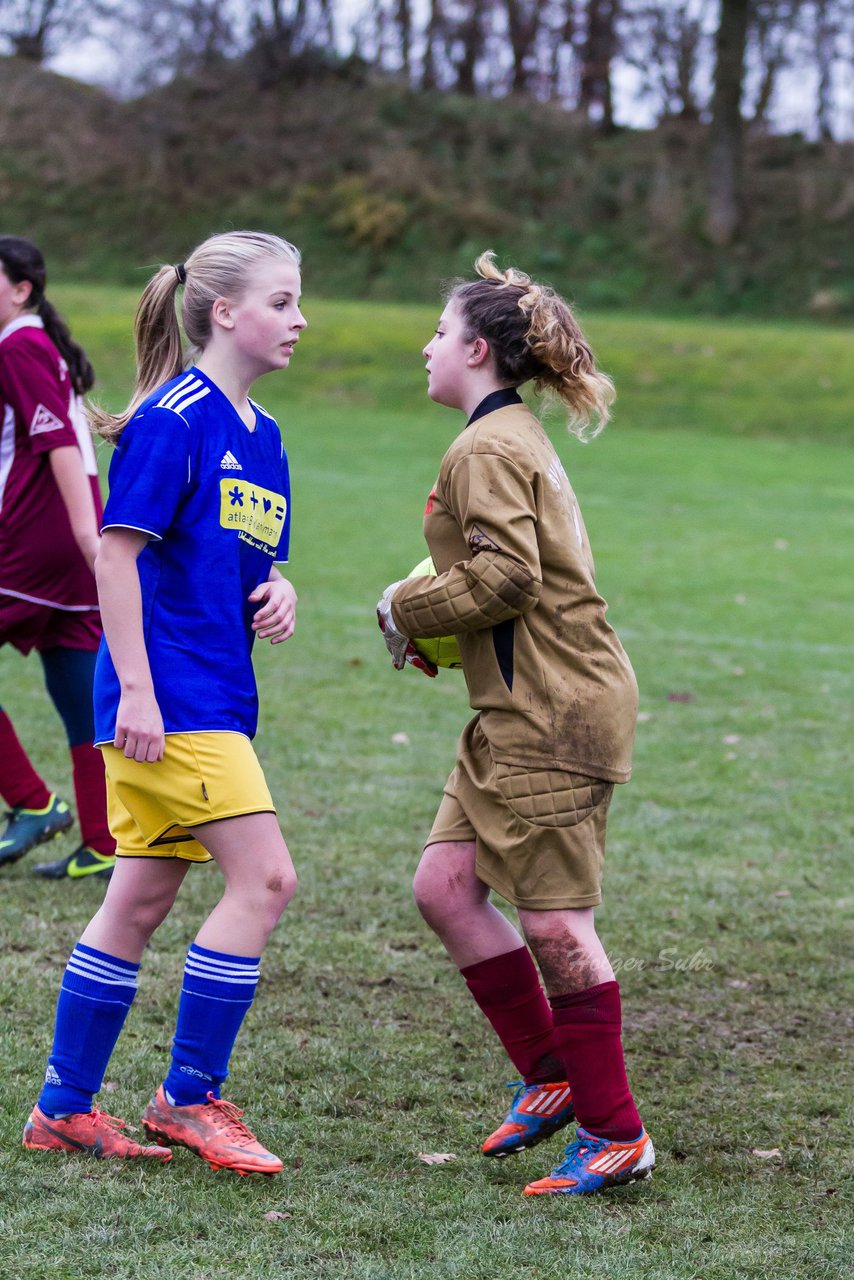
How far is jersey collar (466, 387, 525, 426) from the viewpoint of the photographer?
127 inches

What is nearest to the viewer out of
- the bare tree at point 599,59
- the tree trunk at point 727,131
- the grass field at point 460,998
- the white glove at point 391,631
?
the grass field at point 460,998

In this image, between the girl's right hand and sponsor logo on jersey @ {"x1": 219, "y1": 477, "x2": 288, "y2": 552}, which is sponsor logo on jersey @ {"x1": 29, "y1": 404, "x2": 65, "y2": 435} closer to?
sponsor logo on jersey @ {"x1": 219, "y1": 477, "x2": 288, "y2": 552}

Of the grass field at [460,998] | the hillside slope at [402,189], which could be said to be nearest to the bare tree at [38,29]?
the hillside slope at [402,189]

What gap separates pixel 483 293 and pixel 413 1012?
2.08 m

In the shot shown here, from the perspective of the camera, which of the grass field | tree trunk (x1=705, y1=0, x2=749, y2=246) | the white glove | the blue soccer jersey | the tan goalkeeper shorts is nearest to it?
the grass field

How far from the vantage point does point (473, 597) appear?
3.00 metres

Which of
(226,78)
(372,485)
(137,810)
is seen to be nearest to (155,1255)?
(137,810)

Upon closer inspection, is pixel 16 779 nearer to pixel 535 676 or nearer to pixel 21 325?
pixel 21 325

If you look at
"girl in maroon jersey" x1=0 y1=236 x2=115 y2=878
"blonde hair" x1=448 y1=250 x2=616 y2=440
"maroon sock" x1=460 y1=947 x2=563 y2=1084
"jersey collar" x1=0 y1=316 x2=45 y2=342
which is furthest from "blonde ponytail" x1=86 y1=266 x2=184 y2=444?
"jersey collar" x1=0 y1=316 x2=45 y2=342

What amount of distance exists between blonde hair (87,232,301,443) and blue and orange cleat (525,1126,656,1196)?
5.90ft

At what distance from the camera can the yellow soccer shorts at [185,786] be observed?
2975mm

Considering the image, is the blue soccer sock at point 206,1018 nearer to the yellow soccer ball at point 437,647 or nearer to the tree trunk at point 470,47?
the yellow soccer ball at point 437,647

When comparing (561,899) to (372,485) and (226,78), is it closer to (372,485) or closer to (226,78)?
(372,485)

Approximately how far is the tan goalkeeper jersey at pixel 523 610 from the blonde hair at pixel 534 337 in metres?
0.12
